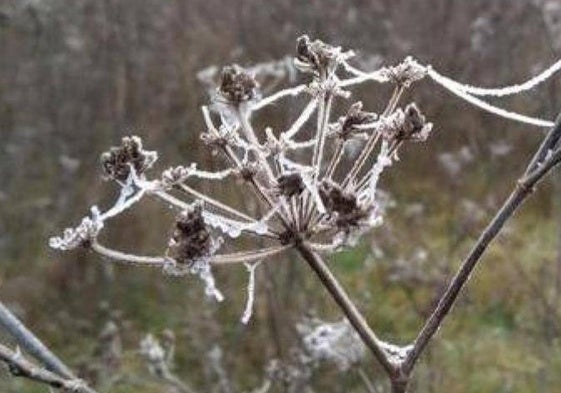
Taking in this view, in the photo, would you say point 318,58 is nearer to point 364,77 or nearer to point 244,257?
point 364,77

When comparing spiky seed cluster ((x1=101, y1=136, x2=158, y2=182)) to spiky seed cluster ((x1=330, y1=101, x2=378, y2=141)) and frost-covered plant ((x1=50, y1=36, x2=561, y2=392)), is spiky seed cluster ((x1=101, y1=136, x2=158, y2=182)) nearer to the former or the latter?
frost-covered plant ((x1=50, y1=36, x2=561, y2=392))

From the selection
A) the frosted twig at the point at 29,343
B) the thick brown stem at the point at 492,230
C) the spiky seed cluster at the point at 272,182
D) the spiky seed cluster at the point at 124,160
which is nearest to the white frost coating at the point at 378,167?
the spiky seed cluster at the point at 272,182

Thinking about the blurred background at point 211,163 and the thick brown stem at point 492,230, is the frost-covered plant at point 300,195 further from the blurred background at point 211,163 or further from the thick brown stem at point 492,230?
the blurred background at point 211,163

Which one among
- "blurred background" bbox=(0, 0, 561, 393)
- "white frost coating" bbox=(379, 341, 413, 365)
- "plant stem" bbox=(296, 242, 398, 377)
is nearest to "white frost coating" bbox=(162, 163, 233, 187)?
"plant stem" bbox=(296, 242, 398, 377)

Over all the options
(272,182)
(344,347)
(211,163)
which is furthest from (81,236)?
(211,163)

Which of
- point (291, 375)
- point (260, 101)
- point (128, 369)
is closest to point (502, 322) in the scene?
point (128, 369)

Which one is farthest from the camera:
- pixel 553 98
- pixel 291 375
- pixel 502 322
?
pixel 502 322

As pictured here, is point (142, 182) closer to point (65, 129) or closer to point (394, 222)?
point (394, 222)
